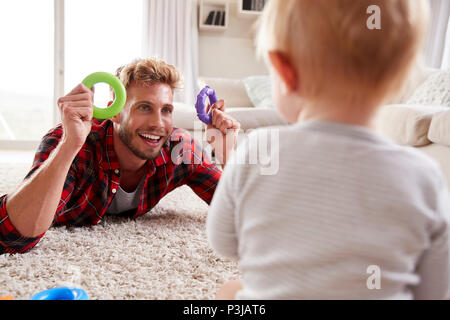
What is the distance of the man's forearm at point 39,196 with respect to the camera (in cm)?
110

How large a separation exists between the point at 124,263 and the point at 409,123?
1688mm

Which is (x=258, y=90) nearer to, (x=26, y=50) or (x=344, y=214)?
(x=26, y=50)

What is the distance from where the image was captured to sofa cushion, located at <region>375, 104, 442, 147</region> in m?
2.03

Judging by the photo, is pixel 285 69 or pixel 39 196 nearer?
pixel 285 69

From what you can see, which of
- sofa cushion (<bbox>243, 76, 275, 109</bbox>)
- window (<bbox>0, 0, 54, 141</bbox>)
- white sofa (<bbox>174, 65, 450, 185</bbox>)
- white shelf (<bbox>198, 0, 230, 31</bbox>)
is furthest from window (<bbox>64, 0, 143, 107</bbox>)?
white sofa (<bbox>174, 65, 450, 185</bbox>)

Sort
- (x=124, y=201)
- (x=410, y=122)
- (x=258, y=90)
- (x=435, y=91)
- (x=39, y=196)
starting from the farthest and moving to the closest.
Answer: (x=258, y=90)
(x=435, y=91)
(x=410, y=122)
(x=124, y=201)
(x=39, y=196)

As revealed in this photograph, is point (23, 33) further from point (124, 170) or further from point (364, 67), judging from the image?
point (364, 67)

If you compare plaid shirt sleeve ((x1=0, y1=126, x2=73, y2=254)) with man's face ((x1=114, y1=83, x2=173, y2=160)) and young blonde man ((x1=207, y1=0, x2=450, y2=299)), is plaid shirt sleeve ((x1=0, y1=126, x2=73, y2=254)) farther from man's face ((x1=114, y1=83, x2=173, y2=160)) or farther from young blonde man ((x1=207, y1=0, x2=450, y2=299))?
young blonde man ((x1=207, y1=0, x2=450, y2=299))

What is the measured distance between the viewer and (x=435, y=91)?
253 centimetres

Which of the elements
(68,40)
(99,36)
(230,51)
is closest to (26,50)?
(68,40)

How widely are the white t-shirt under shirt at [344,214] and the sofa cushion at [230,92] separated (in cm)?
312

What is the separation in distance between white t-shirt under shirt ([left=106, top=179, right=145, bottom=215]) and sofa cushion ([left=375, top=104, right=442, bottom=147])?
4.14ft

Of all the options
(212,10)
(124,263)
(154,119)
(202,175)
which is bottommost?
(124,263)

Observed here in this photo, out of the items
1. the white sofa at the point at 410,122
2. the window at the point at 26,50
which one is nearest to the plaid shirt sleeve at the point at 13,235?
the white sofa at the point at 410,122
